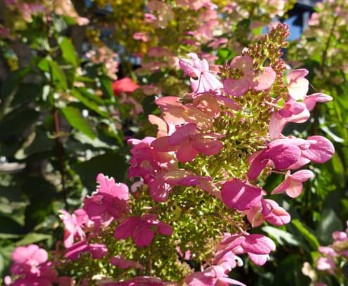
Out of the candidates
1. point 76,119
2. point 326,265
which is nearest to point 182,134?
point 326,265

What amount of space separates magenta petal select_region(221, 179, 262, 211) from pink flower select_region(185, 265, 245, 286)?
0.12 metres

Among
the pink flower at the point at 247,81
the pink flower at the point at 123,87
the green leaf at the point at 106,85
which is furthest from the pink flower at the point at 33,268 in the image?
the pink flower at the point at 123,87

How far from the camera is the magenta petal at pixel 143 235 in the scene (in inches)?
28.4

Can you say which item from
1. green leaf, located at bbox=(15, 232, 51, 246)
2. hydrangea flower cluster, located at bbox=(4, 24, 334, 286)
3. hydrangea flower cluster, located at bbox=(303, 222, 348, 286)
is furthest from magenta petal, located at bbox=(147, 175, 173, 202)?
green leaf, located at bbox=(15, 232, 51, 246)

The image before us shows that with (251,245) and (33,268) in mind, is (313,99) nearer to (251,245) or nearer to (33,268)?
(251,245)

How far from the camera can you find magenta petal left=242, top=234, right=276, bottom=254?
673mm

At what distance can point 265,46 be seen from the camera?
2.26ft

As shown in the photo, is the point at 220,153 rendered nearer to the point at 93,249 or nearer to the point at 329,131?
the point at 93,249

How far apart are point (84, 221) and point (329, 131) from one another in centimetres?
97

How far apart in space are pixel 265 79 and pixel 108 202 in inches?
11.4

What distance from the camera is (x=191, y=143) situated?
65 centimetres

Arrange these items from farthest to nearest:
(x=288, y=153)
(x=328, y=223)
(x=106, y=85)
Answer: (x=106, y=85), (x=328, y=223), (x=288, y=153)

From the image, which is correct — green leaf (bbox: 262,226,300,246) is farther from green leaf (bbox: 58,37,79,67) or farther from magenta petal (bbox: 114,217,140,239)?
green leaf (bbox: 58,37,79,67)

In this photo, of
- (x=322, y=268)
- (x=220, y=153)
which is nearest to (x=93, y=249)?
(x=220, y=153)
